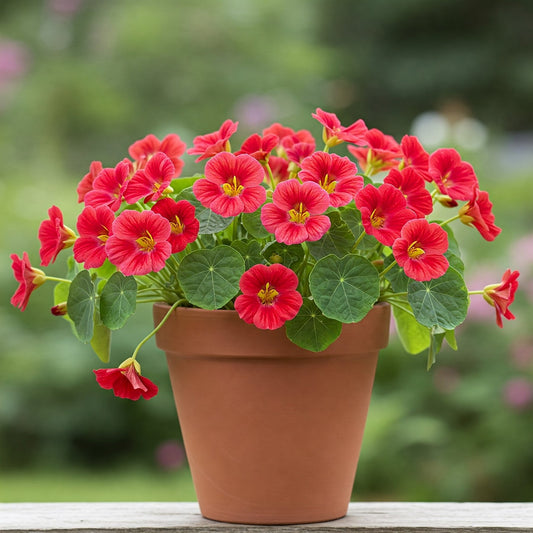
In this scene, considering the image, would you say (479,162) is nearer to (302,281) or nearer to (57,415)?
(57,415)

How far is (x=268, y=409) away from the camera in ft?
2.90

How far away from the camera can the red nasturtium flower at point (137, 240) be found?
82 centimetres

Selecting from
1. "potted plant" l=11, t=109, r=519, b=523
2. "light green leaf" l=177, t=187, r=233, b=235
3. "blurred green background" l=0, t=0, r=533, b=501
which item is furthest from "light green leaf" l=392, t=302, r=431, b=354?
"blurred green background" l=0, t=0, r=533, b=501

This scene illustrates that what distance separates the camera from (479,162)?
3.56 m

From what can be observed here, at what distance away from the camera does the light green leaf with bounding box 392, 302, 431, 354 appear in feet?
3.34

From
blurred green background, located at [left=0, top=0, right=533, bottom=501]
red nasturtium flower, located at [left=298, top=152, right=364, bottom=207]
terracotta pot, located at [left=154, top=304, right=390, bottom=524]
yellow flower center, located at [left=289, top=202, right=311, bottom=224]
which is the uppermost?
red nasturtium flower, located at [left=298, top=152, right=364, bottom=207]

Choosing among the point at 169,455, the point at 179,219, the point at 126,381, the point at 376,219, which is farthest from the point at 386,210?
the point at 169,455

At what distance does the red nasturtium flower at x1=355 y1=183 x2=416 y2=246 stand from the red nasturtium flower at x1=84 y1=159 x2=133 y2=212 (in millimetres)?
274

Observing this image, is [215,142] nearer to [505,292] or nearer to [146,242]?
[146,242]

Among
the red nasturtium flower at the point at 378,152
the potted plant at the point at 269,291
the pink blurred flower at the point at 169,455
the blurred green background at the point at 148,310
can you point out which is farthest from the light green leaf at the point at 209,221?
the pink blurred flower at the point at 169,455

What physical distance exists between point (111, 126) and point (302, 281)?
4854 mm

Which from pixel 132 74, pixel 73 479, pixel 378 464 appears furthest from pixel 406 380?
pixel 132 74

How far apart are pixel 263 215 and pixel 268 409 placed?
0.22 metres

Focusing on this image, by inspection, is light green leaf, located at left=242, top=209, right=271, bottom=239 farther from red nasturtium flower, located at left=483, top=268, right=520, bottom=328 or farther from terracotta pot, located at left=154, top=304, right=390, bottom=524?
red nasturtium flower, located at left=483, top=268, right=520, bottom=328
